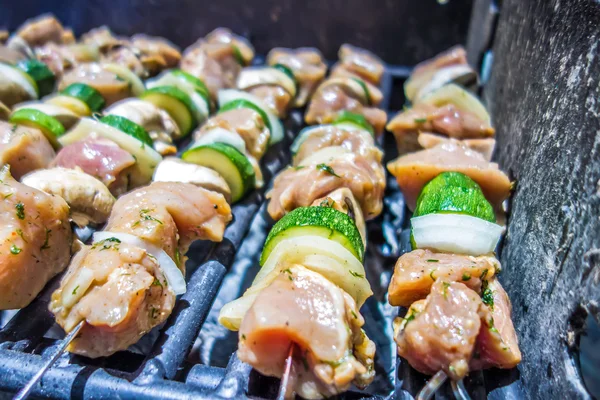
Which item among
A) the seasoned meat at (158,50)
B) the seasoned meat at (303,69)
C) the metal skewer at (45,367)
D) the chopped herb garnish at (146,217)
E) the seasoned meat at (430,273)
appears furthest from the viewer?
the seasoned meat at (158,50)

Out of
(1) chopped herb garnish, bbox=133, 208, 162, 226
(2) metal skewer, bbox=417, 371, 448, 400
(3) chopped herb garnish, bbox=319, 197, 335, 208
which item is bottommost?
(2) metal skewer, bbox=417, 371, 448, 400

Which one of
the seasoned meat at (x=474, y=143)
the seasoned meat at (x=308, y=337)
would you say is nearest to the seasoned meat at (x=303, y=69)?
the seasoned meat at (x=474, y=143)

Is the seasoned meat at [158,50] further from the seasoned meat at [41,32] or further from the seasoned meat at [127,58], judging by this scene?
the seasoned meat at [41,32]

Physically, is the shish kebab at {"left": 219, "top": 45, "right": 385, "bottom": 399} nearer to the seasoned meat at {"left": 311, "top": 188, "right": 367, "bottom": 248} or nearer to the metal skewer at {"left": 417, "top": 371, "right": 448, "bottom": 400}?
the seasoned meat at {"left": 311, "top": 188, "right": 367, "bottom": 248}

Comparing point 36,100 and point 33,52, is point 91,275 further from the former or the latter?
point 33,52

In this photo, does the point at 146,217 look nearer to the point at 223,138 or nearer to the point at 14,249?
the point at 14,249

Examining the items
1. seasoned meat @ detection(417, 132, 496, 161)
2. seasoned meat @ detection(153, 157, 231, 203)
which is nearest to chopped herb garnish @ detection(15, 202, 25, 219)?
seasoned meat @ detection(153, 157, 231, 203)

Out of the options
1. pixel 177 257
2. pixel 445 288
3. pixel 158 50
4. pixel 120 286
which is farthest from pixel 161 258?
pixel 158 50
